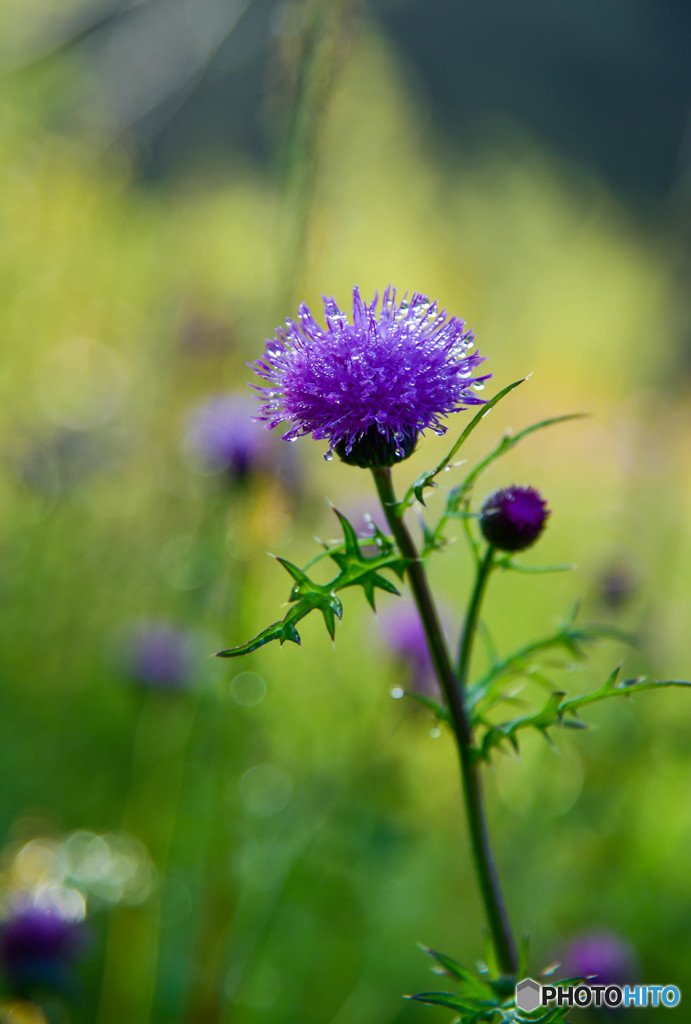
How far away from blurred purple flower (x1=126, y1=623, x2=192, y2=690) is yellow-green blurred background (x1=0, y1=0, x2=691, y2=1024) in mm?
65

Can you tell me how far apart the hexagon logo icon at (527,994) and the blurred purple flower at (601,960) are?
1012mm

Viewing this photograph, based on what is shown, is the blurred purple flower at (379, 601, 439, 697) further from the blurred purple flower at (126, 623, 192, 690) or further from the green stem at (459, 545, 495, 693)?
the green stem at (459, 545, 495, 693)

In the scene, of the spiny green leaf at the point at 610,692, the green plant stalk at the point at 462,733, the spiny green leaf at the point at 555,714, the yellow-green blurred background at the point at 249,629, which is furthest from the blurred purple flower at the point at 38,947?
the spiny green leaf at the point at 610,692

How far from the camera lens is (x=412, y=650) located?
7.04ft

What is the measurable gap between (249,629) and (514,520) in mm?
888

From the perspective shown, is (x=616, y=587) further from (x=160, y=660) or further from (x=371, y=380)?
(x=371, y=380)

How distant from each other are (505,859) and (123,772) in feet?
4.04

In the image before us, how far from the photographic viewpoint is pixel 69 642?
3033 millimetres

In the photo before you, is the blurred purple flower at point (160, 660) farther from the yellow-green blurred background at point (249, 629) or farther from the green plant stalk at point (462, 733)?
the green plant stalk at point (462, 733)

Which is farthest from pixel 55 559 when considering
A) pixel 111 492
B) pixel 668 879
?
pixel 668 879

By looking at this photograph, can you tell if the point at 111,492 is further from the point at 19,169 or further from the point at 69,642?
the point at 19,169

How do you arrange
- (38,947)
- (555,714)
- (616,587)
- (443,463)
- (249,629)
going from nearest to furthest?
1. (443,463)
2. (555,714)
3. (38,947)
4. (249,629)
5. (616,587)

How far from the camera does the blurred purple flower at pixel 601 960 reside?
181 cm

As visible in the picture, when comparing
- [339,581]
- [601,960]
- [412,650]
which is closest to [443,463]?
[339,581]
